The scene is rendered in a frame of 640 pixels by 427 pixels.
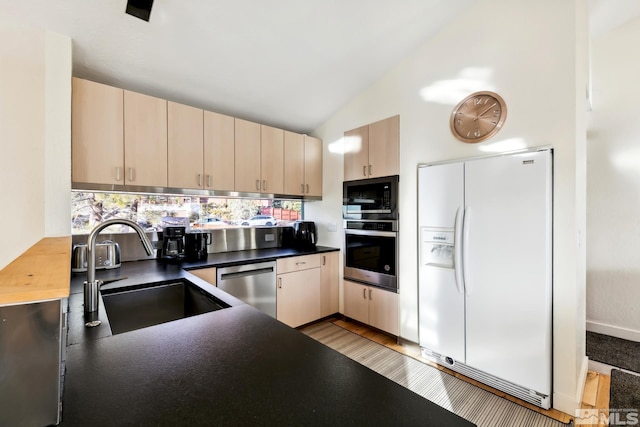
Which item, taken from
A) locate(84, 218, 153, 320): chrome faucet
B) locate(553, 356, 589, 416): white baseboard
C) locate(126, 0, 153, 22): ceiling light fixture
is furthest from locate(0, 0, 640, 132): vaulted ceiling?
locate(553, 356, 589, 416): white baseboard

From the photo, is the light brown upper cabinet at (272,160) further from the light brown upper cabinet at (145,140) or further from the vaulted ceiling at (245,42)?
the light brown upper cabinet at (145,140)

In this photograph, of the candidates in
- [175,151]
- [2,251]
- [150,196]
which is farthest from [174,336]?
[150,196]

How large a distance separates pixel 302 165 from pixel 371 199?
3.17 feet

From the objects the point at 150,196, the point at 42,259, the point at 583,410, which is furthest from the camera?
the point at 150,196

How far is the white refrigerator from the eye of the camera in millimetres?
1855

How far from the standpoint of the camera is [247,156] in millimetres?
2893

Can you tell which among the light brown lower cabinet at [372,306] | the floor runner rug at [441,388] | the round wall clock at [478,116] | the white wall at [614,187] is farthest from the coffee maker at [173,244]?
the white wall at [614,187]

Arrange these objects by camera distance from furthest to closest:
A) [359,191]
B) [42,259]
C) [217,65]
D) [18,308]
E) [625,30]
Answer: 1. [359,191]
2. [625,30]
3. [217,65]
4. [42,259]
5. [18,308]

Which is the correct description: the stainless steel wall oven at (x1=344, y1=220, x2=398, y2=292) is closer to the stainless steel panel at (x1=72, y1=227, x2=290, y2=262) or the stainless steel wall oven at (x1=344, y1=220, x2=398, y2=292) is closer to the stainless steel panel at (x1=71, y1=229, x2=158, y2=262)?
the stainless steel panel at (x1=72, y1=227, x2=290, y2=262)

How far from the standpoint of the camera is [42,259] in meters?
0.76

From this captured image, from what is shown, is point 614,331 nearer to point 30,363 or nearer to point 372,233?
point 372,233

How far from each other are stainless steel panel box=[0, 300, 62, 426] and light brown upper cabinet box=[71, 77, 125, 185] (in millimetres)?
1988

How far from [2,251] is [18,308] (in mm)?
1809

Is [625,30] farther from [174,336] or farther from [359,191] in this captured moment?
[174,336]
